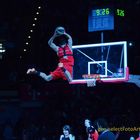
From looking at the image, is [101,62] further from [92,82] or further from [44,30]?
[44,30]

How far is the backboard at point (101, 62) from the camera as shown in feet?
45.1

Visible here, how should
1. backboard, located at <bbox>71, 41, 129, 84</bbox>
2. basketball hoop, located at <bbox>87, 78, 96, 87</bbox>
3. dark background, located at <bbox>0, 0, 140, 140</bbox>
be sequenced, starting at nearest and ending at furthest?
backboard, located at <bbox>71, 41, 129, 84</bbox>, basketball hoop, located at <bbox>87, 78, 96, 87</bbox>, dark background, located at <bbox>0, 0, 140, 140</bbox>

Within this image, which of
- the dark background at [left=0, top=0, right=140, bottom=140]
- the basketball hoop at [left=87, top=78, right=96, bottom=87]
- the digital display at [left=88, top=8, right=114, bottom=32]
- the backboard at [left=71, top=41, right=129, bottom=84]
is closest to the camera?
the backboard at [left=71, top=41, right=129, bottom=84]

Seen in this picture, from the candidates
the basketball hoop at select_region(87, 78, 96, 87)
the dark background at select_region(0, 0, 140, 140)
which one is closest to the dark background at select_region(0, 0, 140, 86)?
the dark background at select_region(0, 0, 140, 140)

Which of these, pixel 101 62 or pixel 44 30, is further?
pixel 44 30

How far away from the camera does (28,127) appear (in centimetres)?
1823

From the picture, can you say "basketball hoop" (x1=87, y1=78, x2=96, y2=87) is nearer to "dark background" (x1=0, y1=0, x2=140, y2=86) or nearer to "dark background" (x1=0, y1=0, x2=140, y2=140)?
"dark background" (x1=0, y1=0, x2=140, y2=140)

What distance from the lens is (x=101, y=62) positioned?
14.1 metres

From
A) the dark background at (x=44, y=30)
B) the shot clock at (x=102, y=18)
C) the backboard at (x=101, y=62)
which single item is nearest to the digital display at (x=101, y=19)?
the shot clock at (x=102, y=18)

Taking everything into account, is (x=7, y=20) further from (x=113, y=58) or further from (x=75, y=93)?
(x=113, y=58)

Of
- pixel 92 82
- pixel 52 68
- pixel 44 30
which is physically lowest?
pixel 92 82

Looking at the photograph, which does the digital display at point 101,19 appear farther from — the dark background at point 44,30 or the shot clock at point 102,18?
the dark background at point 44,30

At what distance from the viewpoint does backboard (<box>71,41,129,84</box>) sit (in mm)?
13742

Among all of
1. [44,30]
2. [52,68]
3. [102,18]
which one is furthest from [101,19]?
[52,68]
